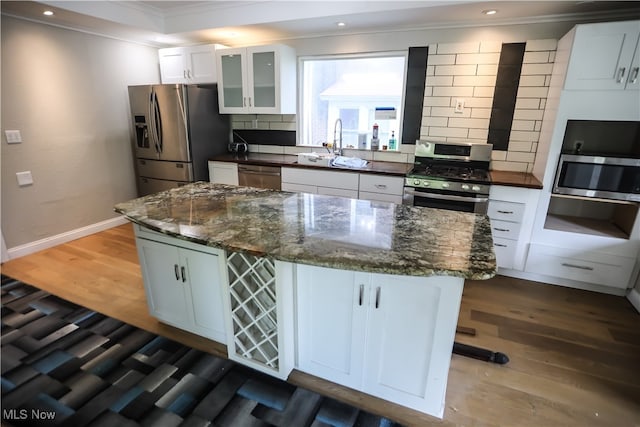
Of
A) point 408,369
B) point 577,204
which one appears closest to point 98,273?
point 408,369

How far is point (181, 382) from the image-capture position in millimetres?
1800

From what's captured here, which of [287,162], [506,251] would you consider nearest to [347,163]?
[287,162]

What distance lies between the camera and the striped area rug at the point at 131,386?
5.20 ft

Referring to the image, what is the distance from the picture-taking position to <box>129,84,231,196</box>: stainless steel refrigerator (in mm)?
3609

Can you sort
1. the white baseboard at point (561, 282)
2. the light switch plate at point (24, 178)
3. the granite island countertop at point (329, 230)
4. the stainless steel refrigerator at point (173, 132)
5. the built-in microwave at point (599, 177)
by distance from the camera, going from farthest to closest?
the stainless steel refrigerator at point (173, 132) → the light switch plate at point (24, 178) → the white baseboard at point (561, 282) → the built-in microwave at point (599, 177) → the granite island countertop at point (329, 230)

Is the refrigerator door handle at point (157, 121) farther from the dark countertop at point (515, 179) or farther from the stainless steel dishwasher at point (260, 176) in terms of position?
the dark countertop at point (515, 179)

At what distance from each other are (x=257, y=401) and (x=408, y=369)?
79 centimetres

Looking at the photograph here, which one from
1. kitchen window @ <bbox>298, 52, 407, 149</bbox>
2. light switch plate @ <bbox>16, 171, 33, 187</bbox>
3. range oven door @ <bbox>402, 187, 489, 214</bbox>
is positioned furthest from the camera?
kitchen window @ <bbox>298, 52, 407, 149</bbox>

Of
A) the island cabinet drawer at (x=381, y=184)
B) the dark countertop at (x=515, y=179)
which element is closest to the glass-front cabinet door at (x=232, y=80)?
the island cabinet drawer at (x=381, y=184)

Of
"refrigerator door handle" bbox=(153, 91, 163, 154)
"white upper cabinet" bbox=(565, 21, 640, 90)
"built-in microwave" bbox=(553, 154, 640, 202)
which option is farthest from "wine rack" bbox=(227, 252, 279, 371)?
"refrigerator door handle" bbox=(153, 91, 163, 154)

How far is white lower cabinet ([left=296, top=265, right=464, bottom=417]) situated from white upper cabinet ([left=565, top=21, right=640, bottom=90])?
2.17m

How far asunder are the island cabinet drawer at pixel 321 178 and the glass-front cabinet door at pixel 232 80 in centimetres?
103

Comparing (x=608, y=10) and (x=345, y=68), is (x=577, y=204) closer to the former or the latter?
(x=608, y=10)

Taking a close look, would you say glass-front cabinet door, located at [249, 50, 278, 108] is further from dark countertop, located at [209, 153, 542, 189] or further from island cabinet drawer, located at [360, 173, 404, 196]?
island cabinet drawer, located at [360, 173, 404, 196]
